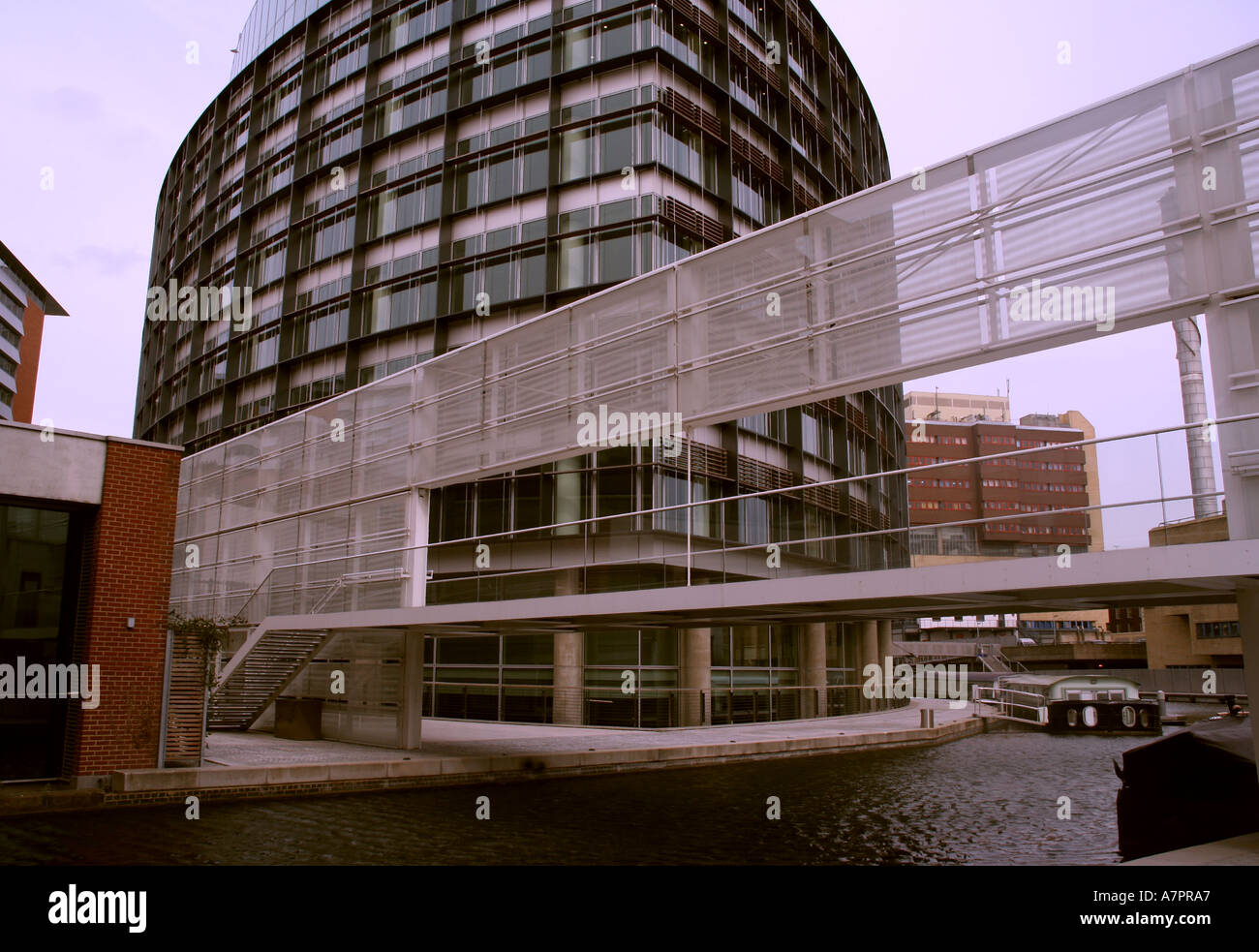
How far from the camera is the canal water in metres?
10.9

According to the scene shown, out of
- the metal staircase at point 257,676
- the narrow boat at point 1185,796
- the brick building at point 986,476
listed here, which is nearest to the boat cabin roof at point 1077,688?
the narrow boat at point 1185,796

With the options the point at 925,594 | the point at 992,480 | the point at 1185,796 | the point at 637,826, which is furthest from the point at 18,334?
the point at 992,480

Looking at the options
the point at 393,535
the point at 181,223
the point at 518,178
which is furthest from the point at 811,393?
the point at 181,223

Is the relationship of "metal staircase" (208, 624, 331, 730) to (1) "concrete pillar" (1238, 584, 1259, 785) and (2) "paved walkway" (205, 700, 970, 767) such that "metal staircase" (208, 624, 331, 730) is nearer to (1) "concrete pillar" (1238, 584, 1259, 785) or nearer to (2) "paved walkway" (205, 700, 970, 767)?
(2) "paved walkway" (205, 700, 970, 767)

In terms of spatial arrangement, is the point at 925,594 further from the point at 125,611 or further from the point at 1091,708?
the point at 1091,708

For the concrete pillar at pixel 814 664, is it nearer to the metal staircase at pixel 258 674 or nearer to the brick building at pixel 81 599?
the metal staircase at pixel 258 674

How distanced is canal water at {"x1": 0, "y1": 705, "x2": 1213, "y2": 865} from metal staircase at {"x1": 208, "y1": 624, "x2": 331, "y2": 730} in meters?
7.93

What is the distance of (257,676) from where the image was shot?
22594 mm

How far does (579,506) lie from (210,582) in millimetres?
10398

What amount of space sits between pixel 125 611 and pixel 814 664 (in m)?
23.0

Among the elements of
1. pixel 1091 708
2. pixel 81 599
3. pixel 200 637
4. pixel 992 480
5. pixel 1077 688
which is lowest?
pixel 1091 708

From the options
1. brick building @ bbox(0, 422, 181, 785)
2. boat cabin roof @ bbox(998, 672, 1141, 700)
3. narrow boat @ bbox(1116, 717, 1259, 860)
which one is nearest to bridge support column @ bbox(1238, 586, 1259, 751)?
narrow boat @ bbox(1116, 717, 1259, 860)

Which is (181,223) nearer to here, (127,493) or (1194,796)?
(127,493)

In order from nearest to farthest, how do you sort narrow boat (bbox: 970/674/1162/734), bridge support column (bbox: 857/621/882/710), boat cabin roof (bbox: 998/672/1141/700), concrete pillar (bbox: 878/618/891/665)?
narrow boat (bbox: 970/674/1162/734) < boat cabin roof (bbox: 998/672/1141/700) < bridge support column (bbox: 857/621/882/710) < concrete pillar (bbox: 878/618/891/665)
